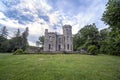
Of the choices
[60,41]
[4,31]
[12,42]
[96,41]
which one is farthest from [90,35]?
[4,31]

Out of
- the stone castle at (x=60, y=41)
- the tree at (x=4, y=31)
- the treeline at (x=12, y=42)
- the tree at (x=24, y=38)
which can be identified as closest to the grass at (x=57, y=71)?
the stone castle at (x=60, y=41)

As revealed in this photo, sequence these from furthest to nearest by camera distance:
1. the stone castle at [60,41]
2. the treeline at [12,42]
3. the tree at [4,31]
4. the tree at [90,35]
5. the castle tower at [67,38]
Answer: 1. the tree at [4,31]
2. the castle tower at [67,38]
3. the stone castle at [60,41]
4. the treeline at [12,42]
5. the tree at [90,35]

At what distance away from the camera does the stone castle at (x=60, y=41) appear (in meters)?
41.1

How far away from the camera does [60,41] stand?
42469mm

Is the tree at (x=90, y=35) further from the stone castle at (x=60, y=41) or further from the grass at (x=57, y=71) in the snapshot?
the grass at (x=57, y=71)

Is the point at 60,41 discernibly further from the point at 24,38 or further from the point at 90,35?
the point at 24,38

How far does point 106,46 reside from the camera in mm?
32906

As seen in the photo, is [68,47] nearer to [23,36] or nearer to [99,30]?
[99,30]

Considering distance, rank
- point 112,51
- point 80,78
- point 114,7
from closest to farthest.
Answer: point 80,78
point 114,7
point 112,51

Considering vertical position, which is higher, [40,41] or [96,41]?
[40,41]

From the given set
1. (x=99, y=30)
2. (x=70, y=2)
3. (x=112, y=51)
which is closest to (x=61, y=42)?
(x=99, y=30)

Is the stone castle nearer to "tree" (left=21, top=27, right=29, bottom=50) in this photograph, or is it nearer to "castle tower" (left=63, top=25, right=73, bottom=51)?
"castle tower" (left=63, top=25, right=73, bottom=51)

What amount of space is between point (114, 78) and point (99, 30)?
3657cm

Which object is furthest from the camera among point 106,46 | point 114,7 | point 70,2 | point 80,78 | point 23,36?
point 23,36
